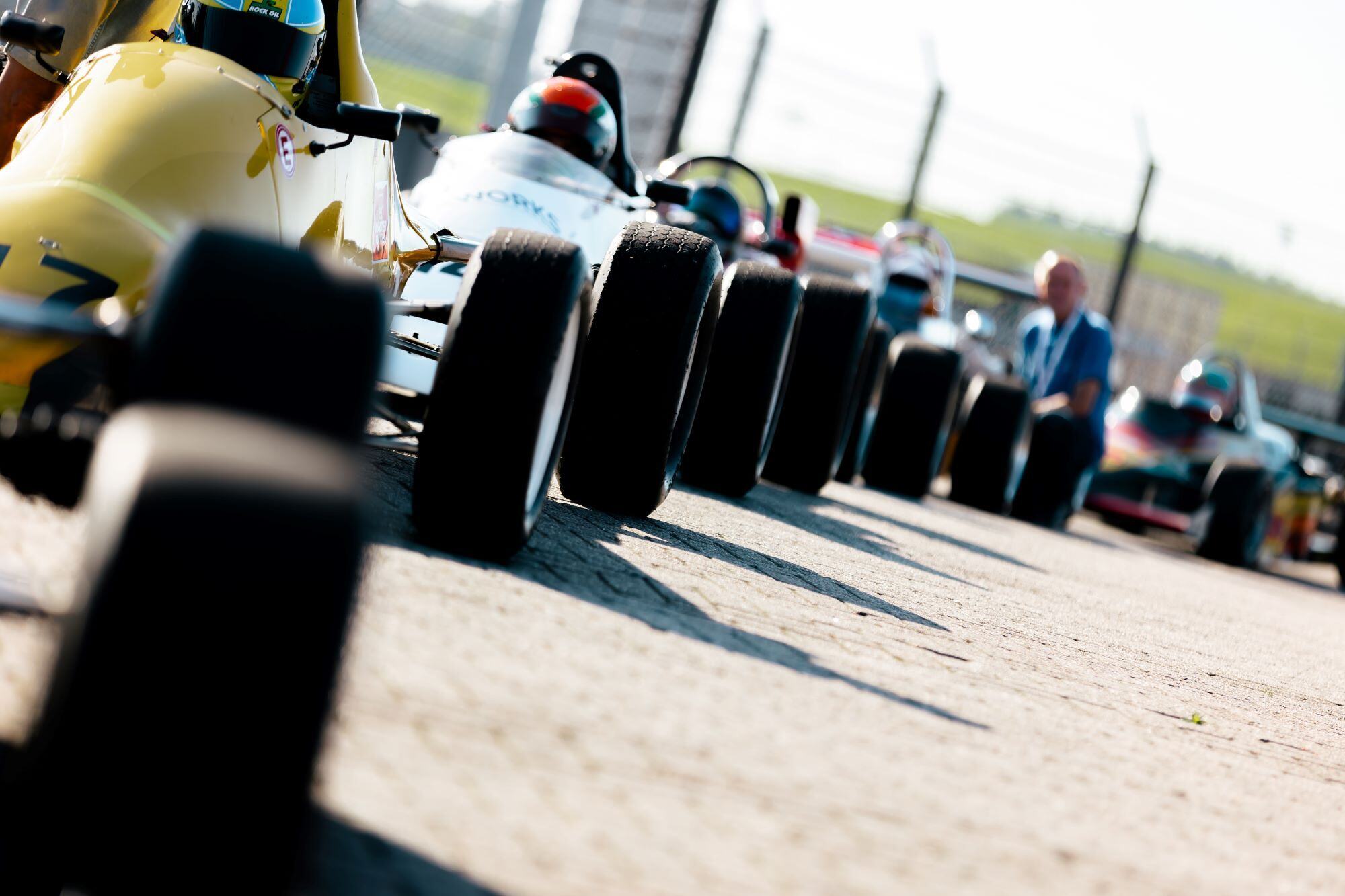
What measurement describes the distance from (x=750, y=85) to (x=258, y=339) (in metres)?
16.2

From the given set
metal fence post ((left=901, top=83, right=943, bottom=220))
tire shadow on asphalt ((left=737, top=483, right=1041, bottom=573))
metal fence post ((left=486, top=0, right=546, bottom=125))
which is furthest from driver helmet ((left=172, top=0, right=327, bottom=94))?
metal fence post ((left=901, top=83, right=943, bottom=220))

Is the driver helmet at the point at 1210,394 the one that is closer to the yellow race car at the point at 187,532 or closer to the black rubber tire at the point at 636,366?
the black rubber tire at the point at 636,366

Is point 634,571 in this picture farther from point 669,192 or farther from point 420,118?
point 669,192

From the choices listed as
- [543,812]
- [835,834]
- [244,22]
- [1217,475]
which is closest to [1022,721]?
[835,834]

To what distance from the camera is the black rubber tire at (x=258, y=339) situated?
6.15 feet

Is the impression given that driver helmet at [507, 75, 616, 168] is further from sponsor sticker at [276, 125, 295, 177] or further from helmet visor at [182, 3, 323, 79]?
sponsor sticker at [276, 125, 295, 177]

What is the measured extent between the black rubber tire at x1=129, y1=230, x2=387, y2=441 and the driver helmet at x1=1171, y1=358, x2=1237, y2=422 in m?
11.2

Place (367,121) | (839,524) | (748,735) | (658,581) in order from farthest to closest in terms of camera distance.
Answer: (839,524) → (367,121) → (658,581) → (748,735)

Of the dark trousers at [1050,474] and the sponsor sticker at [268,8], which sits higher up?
the sponsor sticker at [268,8]

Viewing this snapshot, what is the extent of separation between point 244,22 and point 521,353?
60.4 inches

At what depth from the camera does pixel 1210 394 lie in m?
12.5

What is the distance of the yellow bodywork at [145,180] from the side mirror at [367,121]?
87 mm

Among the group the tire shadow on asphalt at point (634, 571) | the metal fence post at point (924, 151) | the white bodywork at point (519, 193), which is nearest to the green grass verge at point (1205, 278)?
the metal fence post at point (924, 151)

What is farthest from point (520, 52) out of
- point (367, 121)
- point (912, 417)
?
point (367, 121)
